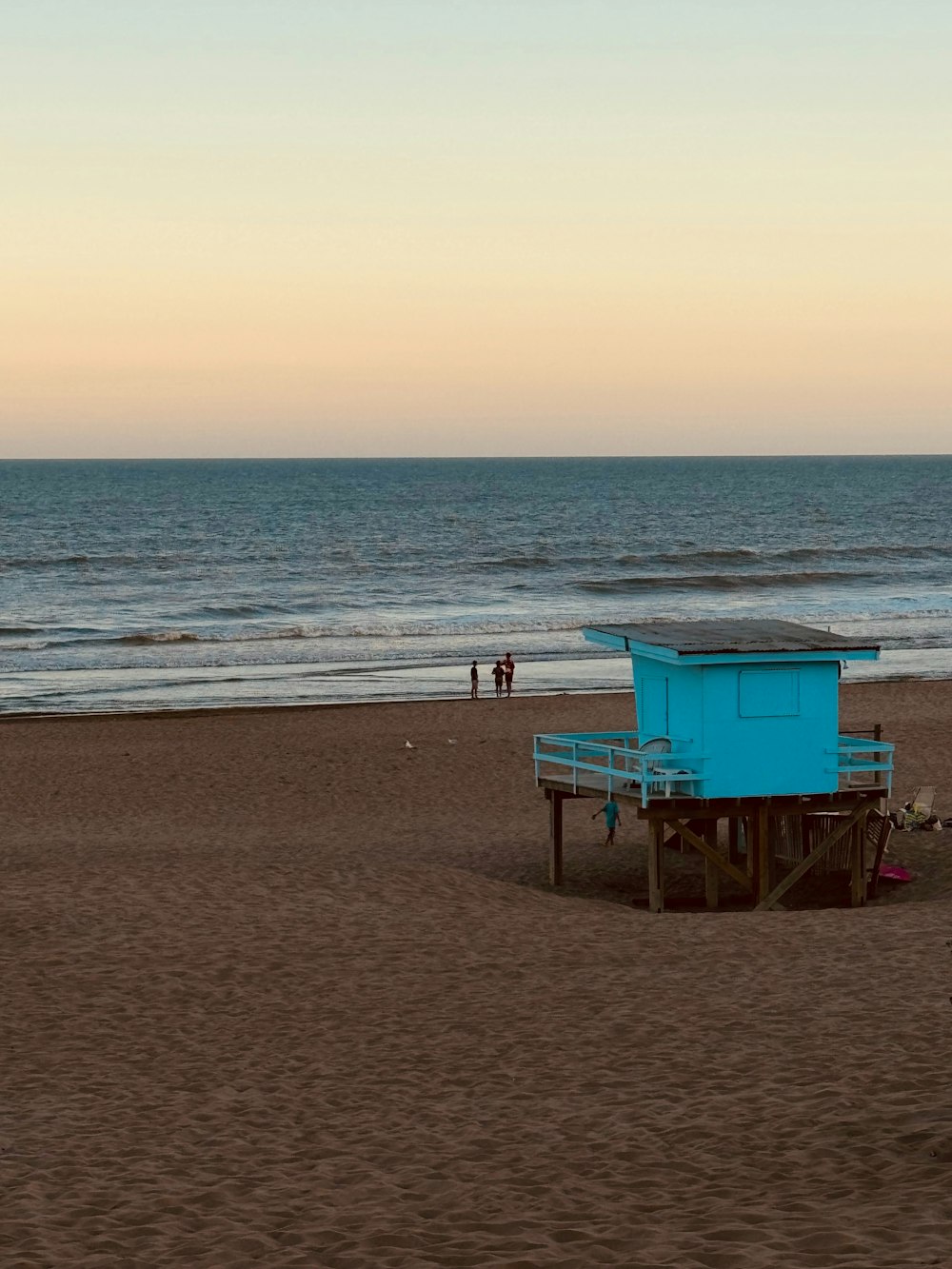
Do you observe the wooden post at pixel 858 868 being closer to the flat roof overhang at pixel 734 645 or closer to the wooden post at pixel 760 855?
the wooden post at pixel 760 855

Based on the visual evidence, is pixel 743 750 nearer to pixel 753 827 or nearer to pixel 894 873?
pixel 753 827

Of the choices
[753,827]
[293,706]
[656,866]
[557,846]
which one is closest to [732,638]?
[753,827]

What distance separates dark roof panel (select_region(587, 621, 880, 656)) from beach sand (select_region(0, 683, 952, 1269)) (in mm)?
3356

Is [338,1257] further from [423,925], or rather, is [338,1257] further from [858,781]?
[858,781]

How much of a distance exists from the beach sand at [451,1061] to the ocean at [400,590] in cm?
2052

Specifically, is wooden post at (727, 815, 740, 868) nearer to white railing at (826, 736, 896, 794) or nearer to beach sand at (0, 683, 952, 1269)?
beach sand at (0, 683, 952, 1269)

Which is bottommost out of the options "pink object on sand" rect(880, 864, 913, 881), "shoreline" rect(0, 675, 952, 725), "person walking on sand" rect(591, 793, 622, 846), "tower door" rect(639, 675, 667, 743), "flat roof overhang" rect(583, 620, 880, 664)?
"pink object on sand" rect(880, 864, 913, 881)

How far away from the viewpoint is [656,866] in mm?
19672

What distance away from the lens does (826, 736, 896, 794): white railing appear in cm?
1967

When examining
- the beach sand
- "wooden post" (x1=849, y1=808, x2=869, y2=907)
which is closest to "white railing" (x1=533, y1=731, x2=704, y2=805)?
the beach sand

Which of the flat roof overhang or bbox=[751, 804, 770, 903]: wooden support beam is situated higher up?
the flat roof overhang

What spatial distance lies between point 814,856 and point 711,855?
1448 millimetres

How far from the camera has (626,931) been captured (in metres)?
17.1

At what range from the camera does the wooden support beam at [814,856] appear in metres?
20.0
